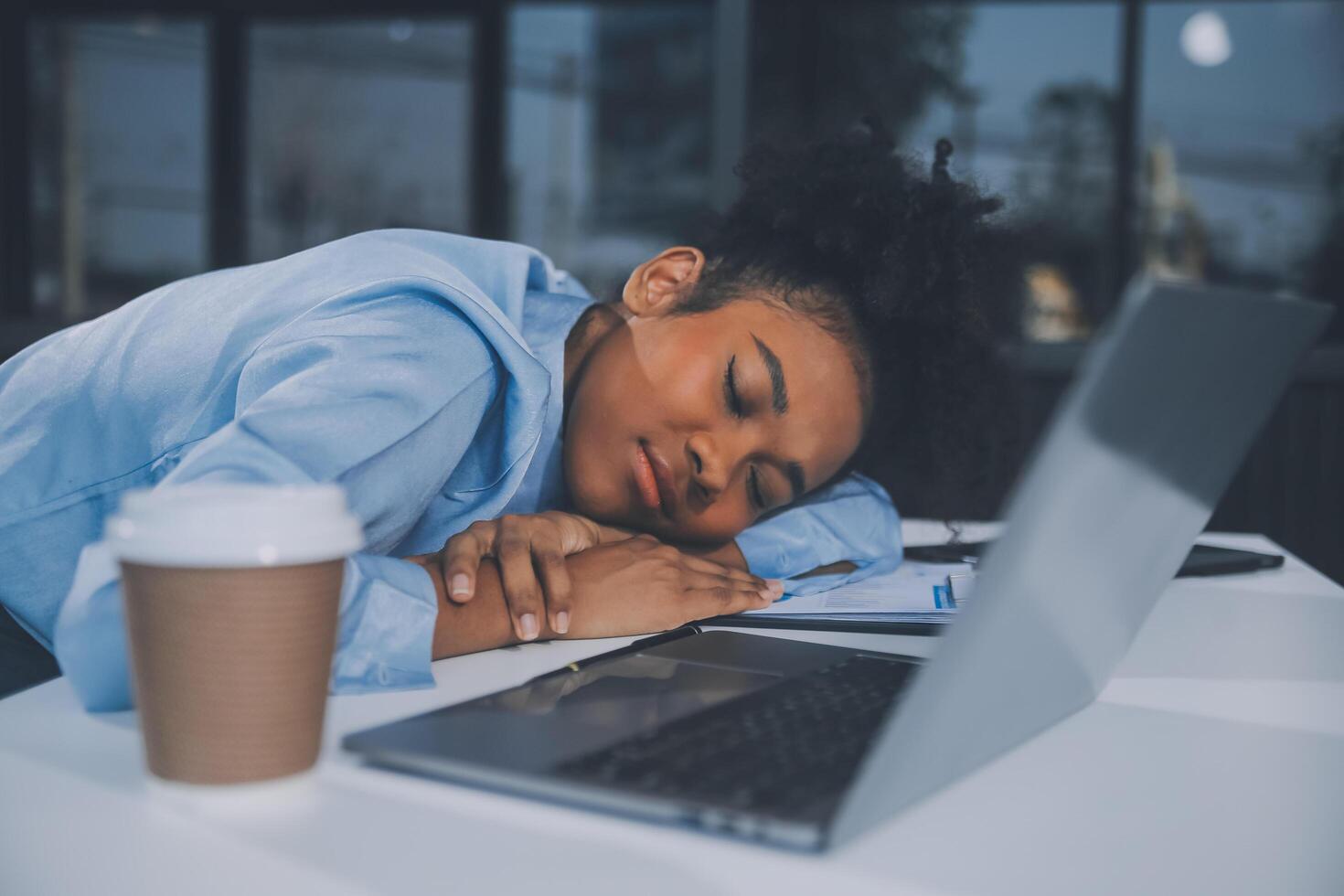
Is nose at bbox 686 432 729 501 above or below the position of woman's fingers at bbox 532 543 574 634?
above

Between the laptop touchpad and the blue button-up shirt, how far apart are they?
4.2 inches

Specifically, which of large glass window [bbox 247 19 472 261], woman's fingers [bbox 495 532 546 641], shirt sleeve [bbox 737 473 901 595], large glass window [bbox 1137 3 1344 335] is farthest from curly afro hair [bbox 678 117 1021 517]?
large glass window [bbox 247 19 472 261]

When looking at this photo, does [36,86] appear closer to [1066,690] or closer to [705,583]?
[705,583]

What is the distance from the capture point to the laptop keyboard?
1.53 ft

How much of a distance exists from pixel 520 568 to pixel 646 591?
0.10 m

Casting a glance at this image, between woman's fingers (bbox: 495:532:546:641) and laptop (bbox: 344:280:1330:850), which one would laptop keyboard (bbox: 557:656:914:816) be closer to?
laptop (bbox: 344:280:1330:850)

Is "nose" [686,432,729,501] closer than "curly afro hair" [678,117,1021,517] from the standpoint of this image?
Yes

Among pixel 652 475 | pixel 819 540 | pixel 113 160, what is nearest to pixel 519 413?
pixel 652 475

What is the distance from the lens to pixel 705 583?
93 centimetres

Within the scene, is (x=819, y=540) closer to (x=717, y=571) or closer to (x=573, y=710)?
(x=717, y=571)

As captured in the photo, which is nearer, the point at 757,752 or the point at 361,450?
the point at 757,752

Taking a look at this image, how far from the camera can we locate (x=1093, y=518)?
463 mm

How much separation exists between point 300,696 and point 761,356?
2.27ft

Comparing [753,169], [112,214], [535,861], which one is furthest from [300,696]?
[112,214]
